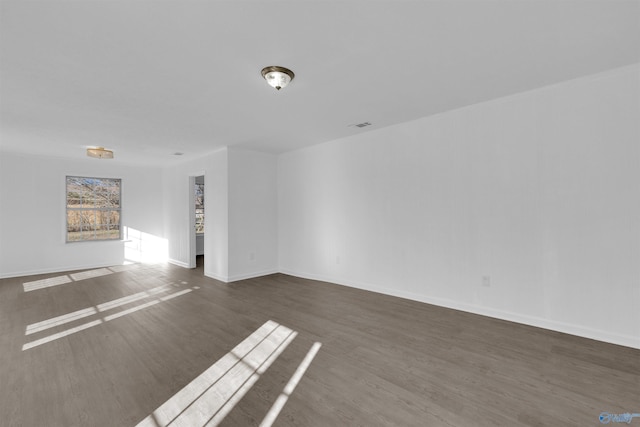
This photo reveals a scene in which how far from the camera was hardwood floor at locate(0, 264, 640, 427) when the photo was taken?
185cm

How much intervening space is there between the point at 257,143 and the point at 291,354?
3.63 metres

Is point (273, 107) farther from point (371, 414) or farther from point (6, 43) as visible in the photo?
point (371, 414)

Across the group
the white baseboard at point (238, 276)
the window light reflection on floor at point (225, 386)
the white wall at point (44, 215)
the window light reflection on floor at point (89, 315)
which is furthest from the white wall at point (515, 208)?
the white wall at point (44, 215)

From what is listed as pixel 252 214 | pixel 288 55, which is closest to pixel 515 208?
pixel 288 55

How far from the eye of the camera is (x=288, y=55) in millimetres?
2291

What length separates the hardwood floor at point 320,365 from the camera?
1.85 m

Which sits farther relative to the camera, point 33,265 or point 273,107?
point 33,265

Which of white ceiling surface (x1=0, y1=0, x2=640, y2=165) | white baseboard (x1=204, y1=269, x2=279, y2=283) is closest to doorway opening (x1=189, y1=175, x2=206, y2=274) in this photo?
white baseboard (x1=204, y1=269, x2=279, y2=283)

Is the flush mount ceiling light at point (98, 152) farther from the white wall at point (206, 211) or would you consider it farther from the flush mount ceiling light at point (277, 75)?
the flush mount ceiling light at point (277, 75)

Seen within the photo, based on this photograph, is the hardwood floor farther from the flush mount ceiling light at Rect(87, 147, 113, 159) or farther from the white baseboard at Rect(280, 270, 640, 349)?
the flush mount ceiling light at Rect(87, 147, 113, 159)

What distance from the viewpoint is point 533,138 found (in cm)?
313

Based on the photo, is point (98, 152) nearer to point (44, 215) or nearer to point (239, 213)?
point (44, 215)

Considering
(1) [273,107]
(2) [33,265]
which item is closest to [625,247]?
(1) [273,107]

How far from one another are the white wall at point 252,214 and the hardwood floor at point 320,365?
1455 mm
